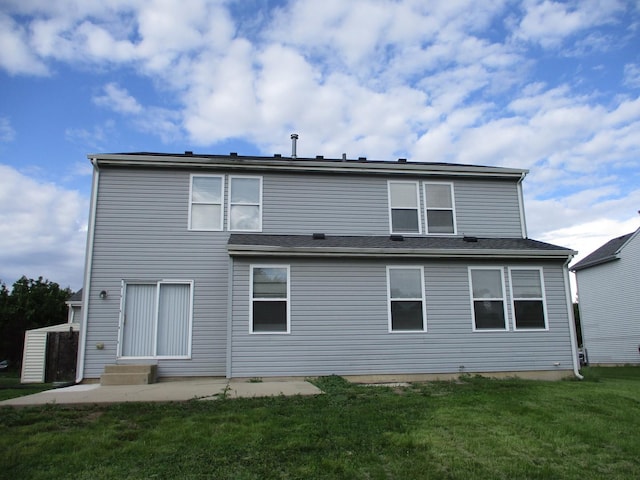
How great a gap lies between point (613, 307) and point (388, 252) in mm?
17256

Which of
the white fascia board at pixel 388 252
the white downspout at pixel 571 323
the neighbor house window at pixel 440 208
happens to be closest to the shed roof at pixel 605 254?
the white downspout at pixel 571 323

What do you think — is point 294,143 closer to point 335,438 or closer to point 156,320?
point 156,320

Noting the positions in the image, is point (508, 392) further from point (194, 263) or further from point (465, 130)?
point (465, 130)

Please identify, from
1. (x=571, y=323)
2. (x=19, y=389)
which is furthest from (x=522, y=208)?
(x=19, y=389)

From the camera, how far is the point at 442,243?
36.1 ft

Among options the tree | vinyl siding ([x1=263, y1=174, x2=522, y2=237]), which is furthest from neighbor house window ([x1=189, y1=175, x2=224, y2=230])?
the tree

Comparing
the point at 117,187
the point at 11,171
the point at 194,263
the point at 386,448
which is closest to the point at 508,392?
the point at 386,448

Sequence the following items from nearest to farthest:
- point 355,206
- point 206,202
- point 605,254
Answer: point 206,202 < point 355,206 < point 605,254

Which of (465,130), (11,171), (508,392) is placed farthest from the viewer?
(11,171)

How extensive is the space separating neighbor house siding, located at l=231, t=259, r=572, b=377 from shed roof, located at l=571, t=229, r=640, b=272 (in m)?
13.3

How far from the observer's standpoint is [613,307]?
2167 cm

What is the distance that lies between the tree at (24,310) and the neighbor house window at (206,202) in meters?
21.3

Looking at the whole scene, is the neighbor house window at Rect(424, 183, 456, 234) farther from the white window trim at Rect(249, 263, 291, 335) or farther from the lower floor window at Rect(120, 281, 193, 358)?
the lower floor window at Rect(120, 281, 193, 358)

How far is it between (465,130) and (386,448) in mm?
12391
